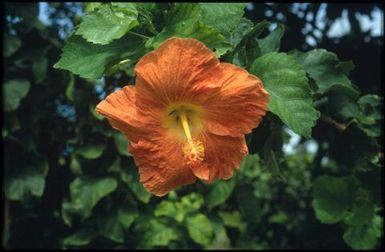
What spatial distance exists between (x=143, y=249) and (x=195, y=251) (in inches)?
8.9

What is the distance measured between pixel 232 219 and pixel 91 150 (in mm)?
681

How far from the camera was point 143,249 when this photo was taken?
6.71 feet

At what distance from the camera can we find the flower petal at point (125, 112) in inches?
34.3

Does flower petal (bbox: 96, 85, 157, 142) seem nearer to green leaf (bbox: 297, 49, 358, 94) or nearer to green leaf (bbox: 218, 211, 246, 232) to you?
green leaf (bbox: 297, 49, 358, 94)

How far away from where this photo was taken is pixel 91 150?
2.07 metres

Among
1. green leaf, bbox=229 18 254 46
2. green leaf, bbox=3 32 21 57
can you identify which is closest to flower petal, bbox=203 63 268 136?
green leaf, bbox=229 18 254 46

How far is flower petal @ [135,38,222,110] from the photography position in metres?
0.85

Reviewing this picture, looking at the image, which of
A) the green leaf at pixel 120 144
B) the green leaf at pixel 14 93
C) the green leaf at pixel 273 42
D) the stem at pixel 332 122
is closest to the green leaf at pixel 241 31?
the green leaf at pixel 273 42

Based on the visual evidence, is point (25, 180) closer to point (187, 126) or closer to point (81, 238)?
point (81, 238)

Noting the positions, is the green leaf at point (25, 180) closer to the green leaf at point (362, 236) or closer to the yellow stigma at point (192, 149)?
the green leaf at point (362, 236)

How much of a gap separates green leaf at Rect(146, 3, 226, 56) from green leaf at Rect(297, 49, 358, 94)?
1.39ft

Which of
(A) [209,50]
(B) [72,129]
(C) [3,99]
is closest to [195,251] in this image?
(B) [72,129]

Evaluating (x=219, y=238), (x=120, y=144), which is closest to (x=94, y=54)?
(x=120, y=144)

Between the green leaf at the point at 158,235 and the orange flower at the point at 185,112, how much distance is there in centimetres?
108
